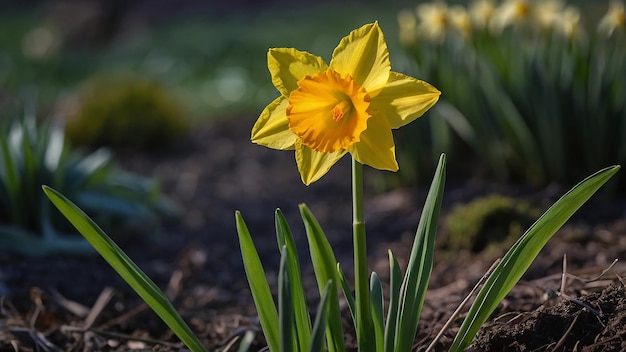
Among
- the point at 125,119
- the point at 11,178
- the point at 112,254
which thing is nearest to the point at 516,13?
the point at 11,178

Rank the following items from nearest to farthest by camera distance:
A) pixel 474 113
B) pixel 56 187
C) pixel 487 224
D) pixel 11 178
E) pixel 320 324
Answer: pixel 320 324, pixel 487 224, pixel 11 178, pixel 56 187, pixel 474 113

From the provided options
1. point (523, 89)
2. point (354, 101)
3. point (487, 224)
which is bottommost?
point (487, 224)

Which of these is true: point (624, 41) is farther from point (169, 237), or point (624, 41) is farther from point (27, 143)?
point (27, 143)

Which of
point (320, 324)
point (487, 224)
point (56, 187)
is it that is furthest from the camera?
point (56, 187)

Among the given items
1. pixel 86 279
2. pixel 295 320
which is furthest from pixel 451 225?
pixel 295 320

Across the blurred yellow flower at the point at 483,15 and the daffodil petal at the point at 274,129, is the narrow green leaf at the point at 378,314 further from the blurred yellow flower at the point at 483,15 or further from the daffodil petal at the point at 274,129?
the blurred yellow flower at the point at 483,15

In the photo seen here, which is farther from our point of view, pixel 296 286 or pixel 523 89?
pixel 523 89

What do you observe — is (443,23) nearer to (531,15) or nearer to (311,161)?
(531,15)

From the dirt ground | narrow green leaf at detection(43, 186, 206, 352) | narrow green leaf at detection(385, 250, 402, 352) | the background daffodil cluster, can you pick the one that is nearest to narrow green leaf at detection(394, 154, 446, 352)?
narrow green leaf at detection(385, 250, 402, 352)
